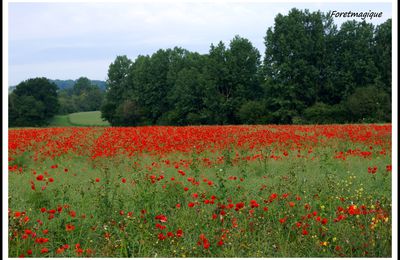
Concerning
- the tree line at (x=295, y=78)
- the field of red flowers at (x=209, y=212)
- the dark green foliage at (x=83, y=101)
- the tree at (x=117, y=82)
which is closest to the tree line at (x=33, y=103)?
the tree at (x=117, y=82)

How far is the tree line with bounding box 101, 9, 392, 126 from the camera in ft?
130

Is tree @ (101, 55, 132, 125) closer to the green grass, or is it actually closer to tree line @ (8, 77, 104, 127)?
the green grass

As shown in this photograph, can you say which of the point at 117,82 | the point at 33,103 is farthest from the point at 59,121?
the point at 117,82

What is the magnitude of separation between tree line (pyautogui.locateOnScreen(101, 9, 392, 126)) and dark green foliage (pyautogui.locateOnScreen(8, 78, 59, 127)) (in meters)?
21.1

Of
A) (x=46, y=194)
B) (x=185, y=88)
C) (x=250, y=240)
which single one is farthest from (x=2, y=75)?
(x=185, y=88)

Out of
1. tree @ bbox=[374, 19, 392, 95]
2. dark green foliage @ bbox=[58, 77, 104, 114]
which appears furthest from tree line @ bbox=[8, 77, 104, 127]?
tree @ bbox=[374, 19, 392, 95]

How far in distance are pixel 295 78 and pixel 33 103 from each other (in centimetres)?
→ 3875

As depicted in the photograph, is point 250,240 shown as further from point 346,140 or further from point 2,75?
point 346,140

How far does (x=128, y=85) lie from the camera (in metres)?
70.5

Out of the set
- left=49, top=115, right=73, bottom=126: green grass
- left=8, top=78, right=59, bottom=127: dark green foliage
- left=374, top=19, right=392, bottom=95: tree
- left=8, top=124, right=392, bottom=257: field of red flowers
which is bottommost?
left=8, top=124, right=392, bottom=257: field of red flowers

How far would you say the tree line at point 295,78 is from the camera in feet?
130

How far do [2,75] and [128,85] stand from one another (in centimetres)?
6702

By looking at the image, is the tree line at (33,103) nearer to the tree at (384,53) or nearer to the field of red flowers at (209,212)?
the tree at (384,53)

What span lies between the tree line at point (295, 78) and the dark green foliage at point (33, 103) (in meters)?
21.1
